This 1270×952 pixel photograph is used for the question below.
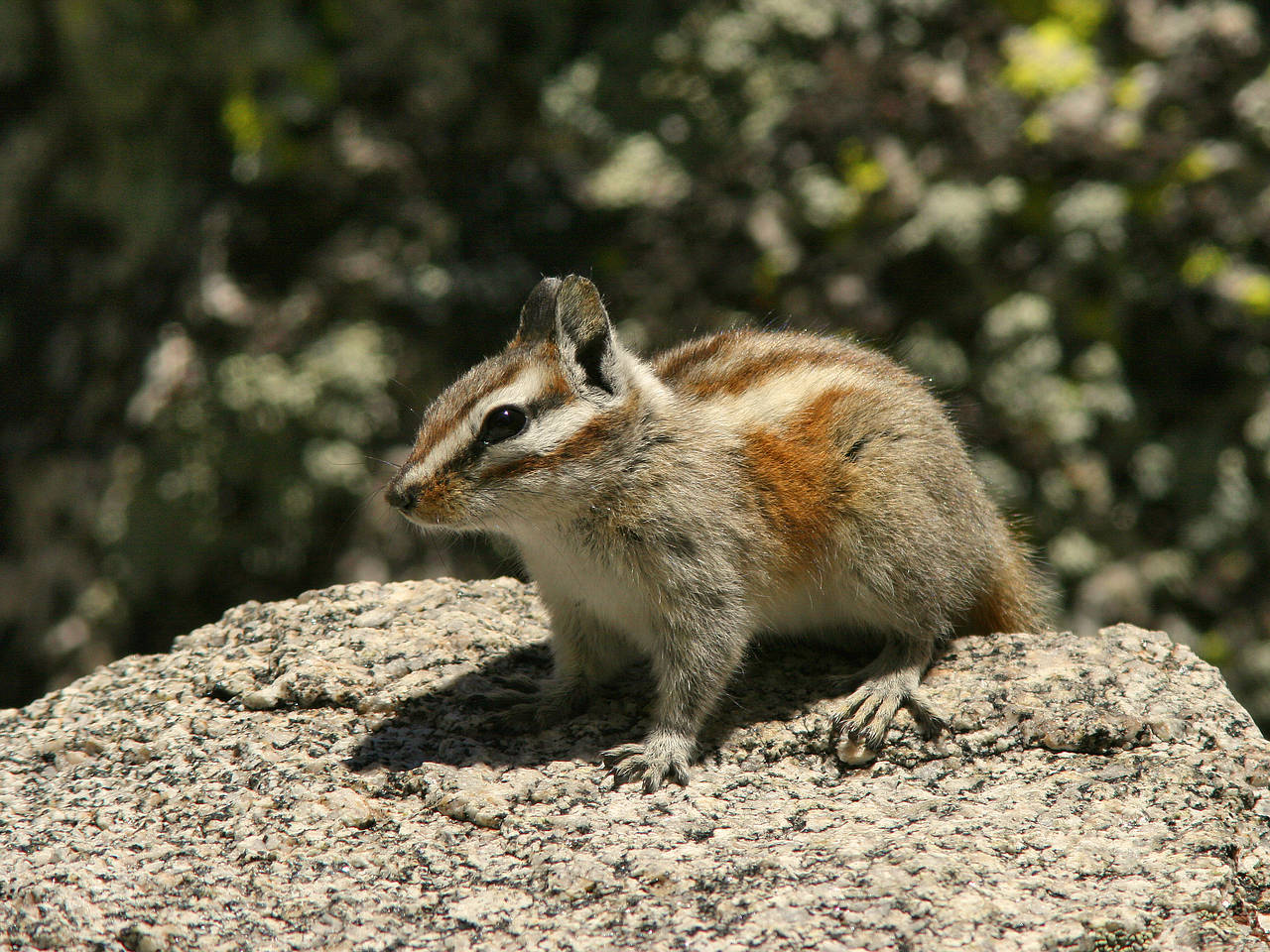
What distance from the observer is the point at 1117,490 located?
7363 mm

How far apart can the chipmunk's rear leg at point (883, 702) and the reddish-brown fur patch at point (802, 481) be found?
1.51 feet

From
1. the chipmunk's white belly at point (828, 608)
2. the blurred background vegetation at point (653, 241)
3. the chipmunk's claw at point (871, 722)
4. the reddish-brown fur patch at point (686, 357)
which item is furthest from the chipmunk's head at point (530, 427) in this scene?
the blurred background vegetation at point (653, 241)

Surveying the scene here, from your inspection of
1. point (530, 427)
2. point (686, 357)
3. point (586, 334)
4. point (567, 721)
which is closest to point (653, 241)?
point (686, 357)

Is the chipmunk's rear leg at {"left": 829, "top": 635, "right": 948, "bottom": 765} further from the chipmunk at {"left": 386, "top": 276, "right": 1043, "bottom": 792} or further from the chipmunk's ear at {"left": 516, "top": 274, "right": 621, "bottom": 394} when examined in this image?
the chipmunk's ear at {"left": 516, "top": 274, "right": 621, "bottom": 394}

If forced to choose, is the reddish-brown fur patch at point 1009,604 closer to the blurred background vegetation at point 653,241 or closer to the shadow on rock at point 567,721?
the shadow on rock at point 567,721

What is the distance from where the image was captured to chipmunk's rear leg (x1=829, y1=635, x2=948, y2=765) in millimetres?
4066

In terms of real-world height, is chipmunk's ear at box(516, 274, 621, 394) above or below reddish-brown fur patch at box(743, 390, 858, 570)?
above

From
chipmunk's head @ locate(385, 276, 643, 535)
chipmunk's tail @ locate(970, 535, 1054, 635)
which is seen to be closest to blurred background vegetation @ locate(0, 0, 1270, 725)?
chipmunk's tail @ locate(970, 535, 1054, 635)

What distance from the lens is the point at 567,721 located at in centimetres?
435

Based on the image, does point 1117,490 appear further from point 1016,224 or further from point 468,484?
point 468,484

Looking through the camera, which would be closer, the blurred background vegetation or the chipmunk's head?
the chipmunk's head

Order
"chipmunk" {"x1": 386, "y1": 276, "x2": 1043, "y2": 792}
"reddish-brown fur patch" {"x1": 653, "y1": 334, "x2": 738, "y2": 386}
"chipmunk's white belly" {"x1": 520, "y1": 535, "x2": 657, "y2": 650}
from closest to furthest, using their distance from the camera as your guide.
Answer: "chipmunk" {"x1": 386, "y1": 276, "x2": 1043, "y2": 792} < "chipmunk's white belly" {"x1": 520, "y1": 535, "x2": 657, "y2": 650} < "reddish-brown fur patch" {"x1": 653, "y1": 334, "x2": 738, "y2": 386}

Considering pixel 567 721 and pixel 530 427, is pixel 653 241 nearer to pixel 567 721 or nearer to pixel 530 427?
pixel 530 427

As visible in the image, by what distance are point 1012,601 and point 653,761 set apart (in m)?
1.72
